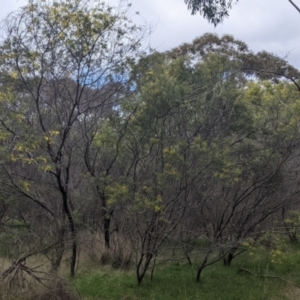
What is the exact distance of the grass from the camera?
1026 cm

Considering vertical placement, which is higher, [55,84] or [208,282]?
→ [55,84]

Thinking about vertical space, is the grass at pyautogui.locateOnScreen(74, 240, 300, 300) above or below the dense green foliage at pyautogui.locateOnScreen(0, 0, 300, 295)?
below

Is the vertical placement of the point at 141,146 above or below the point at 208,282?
above

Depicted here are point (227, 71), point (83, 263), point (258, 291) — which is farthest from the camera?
point (83, 263)

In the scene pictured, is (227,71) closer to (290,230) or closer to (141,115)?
(141,115)

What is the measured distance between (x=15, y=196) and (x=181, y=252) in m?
3.86

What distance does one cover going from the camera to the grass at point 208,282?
33.7ft

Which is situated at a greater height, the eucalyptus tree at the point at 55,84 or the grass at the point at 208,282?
the eucalyptus tree at the point at 55,84

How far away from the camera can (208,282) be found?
1130cm

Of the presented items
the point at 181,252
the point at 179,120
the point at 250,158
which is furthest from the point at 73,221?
the point at 250,158

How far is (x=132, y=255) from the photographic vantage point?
12.4 m

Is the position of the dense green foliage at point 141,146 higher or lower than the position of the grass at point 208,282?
higher

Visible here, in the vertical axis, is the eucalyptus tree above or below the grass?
above

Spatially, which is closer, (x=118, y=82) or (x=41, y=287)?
(x=41, y=287)
